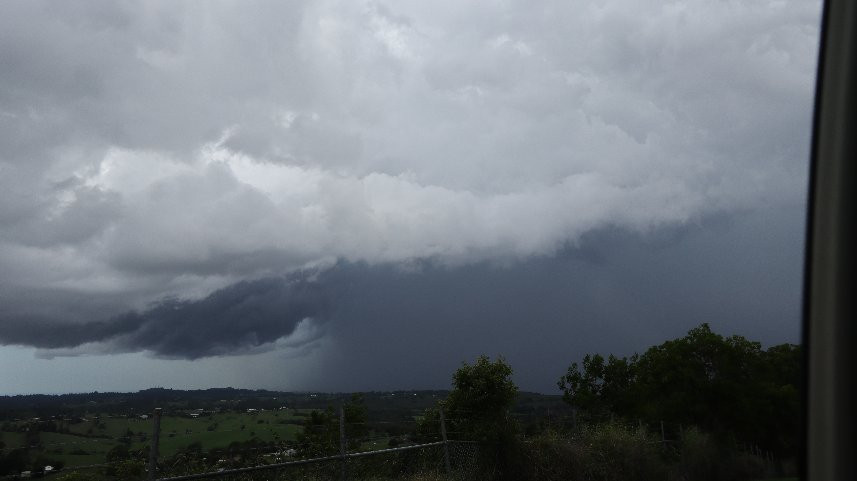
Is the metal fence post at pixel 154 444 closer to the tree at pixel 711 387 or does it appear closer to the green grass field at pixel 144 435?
the green grass field at pixel 144 435

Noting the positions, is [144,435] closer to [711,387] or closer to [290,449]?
[290,449]

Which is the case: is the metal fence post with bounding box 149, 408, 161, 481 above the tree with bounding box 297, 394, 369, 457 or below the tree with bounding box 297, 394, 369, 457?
above

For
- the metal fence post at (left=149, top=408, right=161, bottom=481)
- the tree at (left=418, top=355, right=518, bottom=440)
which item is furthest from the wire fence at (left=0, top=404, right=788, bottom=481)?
the tree at (left=418, top=355, right=518, bottom=440)

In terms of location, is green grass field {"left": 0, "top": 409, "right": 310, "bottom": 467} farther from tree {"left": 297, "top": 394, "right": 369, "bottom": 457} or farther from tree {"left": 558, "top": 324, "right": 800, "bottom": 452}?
tree {"left": 558, "top": 324, "right": 800, "bottom": 452}

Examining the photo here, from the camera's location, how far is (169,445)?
25.5 ft

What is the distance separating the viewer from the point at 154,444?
23.0 feet

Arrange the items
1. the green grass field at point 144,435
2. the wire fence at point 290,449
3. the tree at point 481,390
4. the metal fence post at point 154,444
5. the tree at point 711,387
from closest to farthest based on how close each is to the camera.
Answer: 1. the tree at point 711,387
2. the green grass field at point 144,435
3. the metal fence post at point 154,444
4. the wire fence at point 290,449
5. the tree at point 481,390

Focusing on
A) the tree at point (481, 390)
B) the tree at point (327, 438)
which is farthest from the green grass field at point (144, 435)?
the tree at point (481, 390)

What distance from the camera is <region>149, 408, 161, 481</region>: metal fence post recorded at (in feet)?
22.9

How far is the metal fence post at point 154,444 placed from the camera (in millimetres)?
6980

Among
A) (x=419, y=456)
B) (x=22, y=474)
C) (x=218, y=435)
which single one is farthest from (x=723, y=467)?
(x=22, y=474)

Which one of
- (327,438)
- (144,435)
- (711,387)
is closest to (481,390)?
(327,438)

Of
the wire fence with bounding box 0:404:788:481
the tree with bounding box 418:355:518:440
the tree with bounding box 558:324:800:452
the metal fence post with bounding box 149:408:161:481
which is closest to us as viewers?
the tree with bounding box 558:324:800:452

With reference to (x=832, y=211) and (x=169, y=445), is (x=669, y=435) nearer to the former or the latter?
(x=169, y=445)
